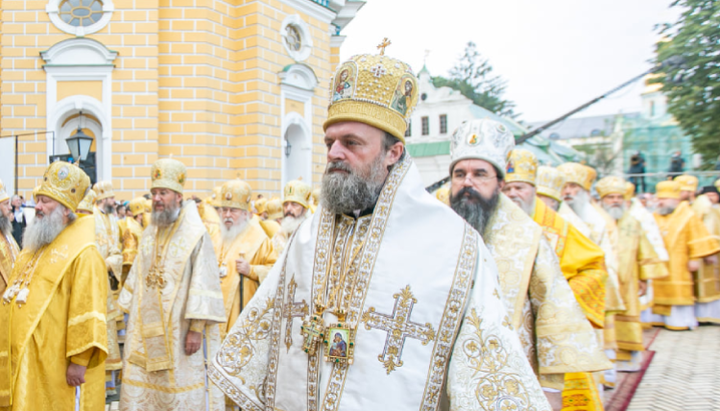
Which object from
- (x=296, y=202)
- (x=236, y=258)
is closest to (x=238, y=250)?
(x=236, y=258)

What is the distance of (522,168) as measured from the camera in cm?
391

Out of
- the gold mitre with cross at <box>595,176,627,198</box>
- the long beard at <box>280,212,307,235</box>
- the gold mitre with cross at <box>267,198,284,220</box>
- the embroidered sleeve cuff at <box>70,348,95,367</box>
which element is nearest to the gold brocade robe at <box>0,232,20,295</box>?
the embroidered sleeve cuff at <box>70,348,95,367</box>

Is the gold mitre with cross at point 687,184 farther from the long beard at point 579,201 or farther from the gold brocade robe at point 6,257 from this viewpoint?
the gold brocade robe at point 6,257

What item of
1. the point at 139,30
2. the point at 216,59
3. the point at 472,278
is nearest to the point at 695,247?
the point at 472,278

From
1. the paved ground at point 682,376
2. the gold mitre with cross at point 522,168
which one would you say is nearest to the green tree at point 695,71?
the paved ground at point 682,376

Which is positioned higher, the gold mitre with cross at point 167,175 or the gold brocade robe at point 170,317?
the gold mitre with cross at point 167,175

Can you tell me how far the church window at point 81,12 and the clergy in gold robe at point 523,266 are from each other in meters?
14.1

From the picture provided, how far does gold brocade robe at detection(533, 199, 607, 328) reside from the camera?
331 cm

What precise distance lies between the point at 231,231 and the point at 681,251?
837 cm

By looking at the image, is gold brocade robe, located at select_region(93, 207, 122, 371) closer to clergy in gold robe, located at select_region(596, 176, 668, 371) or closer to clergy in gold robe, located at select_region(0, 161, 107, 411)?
clergy in gold robe, located at select_region(0, 161, 107, 411)

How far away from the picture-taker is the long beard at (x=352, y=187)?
7.24ft

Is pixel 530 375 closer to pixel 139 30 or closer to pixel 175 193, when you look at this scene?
pixel 175 193

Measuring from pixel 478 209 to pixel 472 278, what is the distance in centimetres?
118

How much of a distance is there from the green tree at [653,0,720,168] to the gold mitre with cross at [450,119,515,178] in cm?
917
